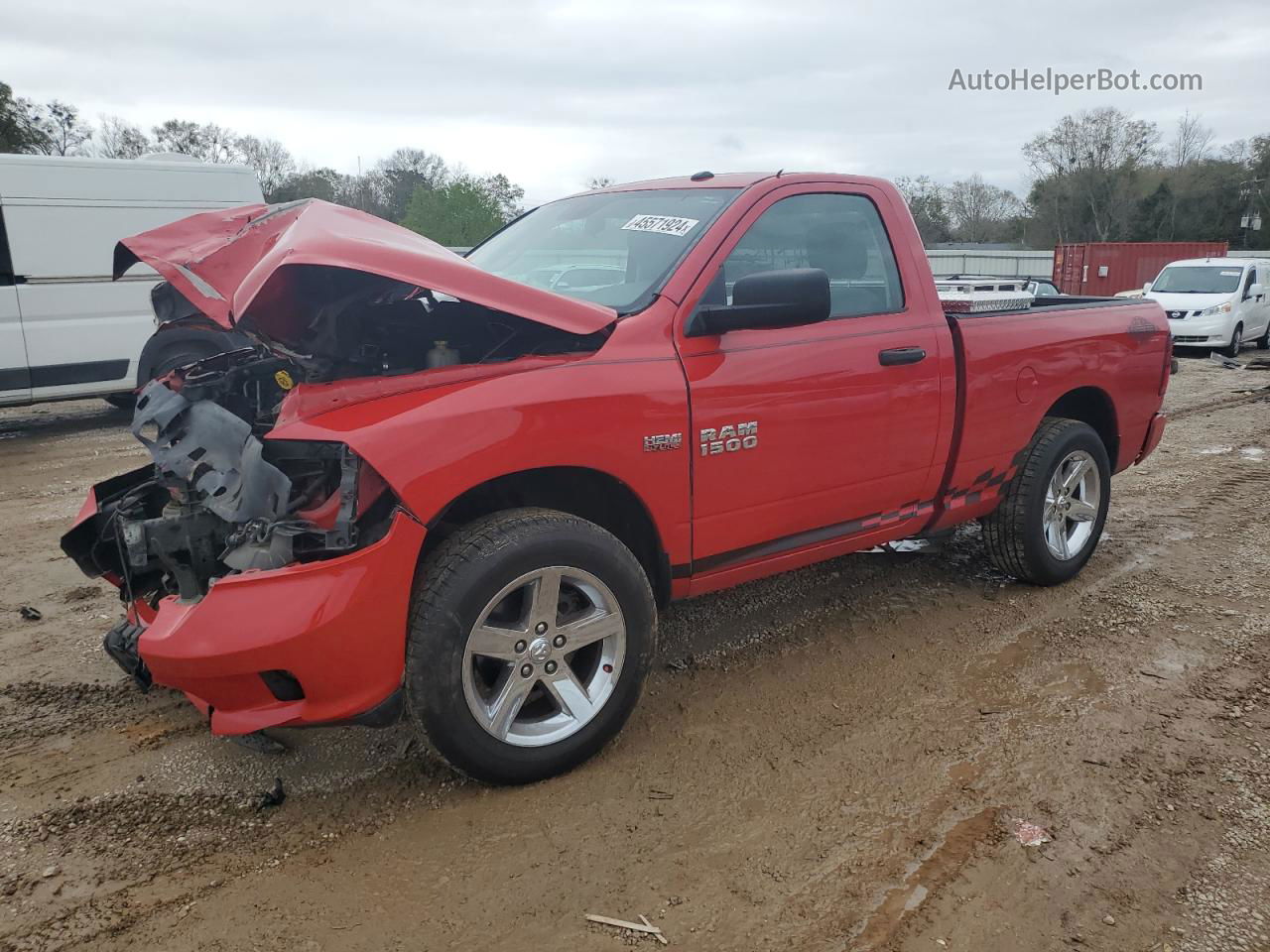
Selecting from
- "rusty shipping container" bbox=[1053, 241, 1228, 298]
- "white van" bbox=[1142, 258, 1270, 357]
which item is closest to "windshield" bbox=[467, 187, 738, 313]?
"white van" bbox=[1142, 258, 1270, 357]

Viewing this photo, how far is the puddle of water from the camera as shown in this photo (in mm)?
2250

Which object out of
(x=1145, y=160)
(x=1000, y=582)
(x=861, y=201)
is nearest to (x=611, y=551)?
(x=861, y=201)

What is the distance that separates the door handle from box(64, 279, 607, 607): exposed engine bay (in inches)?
49.6

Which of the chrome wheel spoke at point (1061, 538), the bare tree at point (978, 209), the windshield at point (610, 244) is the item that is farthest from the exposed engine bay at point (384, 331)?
the bare tree at point (978, 209)

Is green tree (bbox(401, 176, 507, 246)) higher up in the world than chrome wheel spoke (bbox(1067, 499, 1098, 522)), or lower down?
higher up

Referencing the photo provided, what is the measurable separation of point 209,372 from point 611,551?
1772 mm

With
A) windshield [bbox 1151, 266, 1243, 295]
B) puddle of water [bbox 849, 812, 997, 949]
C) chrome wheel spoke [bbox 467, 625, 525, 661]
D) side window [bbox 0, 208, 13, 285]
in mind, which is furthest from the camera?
windshield [bbox 1151, 266, 1243, 295]

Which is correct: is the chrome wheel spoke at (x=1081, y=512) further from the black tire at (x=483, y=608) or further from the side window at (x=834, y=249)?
the black tire at (x=483, y=608)

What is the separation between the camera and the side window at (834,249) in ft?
11.2

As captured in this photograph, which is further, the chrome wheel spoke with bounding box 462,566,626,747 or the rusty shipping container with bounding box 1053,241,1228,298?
the rusty shipping container with bounding box 1053,241,1228,298

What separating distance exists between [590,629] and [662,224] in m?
1.62

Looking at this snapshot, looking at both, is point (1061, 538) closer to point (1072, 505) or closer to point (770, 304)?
point (1072, 505)

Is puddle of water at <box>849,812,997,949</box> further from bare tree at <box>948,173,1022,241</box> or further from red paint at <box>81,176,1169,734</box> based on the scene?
bare tree at <box>948,173,1022,241</box>

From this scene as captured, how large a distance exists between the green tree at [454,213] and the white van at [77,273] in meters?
29.2
